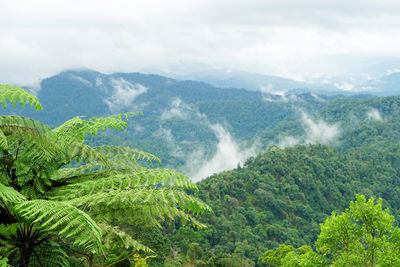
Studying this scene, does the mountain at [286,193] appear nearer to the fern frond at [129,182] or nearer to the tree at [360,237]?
the tree at [360,237]

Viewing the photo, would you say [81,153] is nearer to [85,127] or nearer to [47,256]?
[85,127]

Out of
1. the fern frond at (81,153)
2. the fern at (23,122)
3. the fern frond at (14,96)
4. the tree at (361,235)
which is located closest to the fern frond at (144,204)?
the fern frond at (81,153)

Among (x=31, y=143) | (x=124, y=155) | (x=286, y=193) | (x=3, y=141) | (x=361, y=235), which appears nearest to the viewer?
(x=3, y=141)

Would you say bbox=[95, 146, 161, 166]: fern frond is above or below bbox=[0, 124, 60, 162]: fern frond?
below

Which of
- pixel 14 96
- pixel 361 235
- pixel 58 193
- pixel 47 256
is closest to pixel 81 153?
pixel 58 193

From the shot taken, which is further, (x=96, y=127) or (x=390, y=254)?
(x=390, y=254)

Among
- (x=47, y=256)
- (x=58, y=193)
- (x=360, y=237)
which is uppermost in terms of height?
(x=58, y=193)

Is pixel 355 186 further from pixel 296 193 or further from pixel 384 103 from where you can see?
pixel 384 103

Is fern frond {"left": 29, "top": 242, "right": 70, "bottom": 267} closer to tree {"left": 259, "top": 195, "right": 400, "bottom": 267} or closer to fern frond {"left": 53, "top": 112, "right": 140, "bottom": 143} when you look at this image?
fern frond {"left": 53, "top": 112, "right": 140, "bottom": 143}

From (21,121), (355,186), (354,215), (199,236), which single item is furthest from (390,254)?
(355,186)

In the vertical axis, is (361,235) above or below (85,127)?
below

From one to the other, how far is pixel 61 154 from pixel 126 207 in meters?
1.05

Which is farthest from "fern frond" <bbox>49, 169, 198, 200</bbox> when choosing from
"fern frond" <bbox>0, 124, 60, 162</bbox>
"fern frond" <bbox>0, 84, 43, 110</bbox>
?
"fern frond" <bbox>0, 84, 43, 110</bbox>

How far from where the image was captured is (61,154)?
4.21m
